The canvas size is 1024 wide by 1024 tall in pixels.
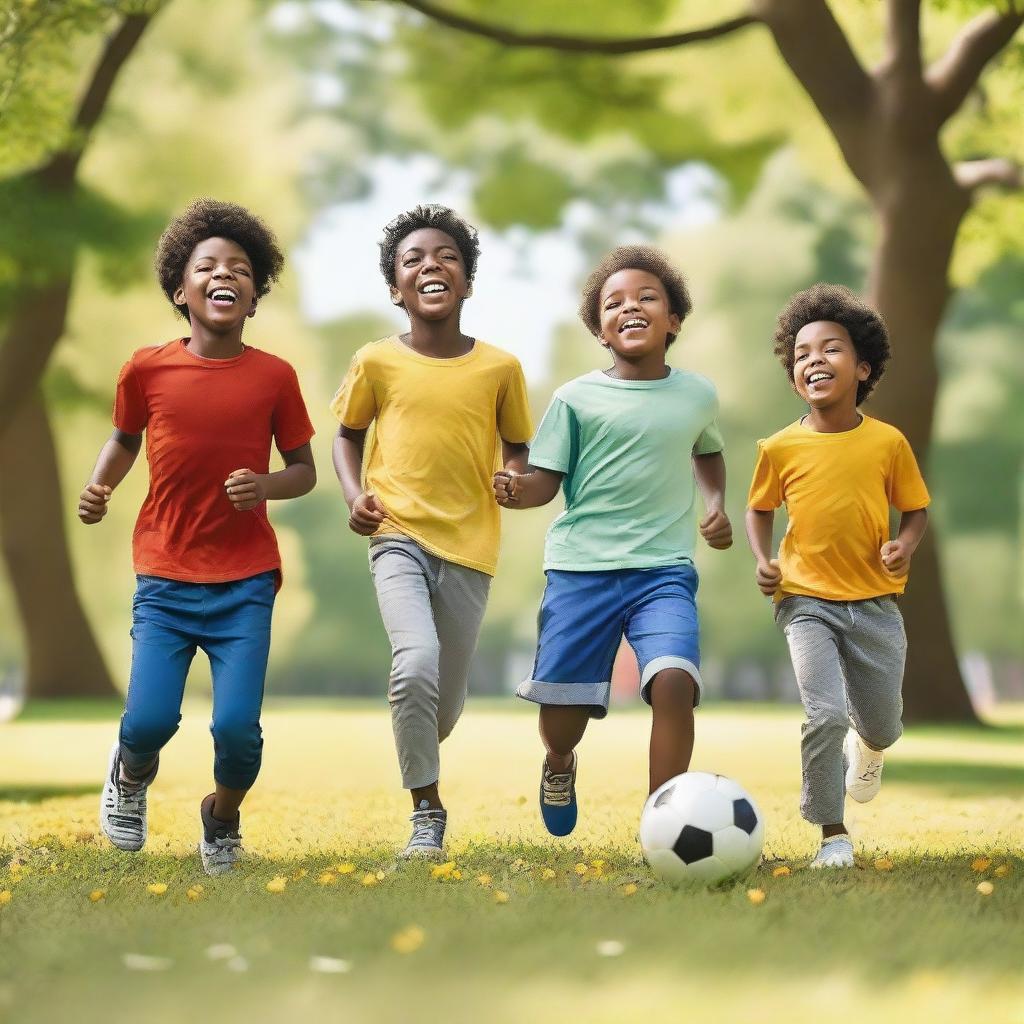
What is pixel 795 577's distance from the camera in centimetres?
609

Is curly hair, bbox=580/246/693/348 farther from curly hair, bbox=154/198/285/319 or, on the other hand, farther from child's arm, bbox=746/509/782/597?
curly hair, bbox=154/198/285/319

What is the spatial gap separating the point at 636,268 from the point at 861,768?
2219mm

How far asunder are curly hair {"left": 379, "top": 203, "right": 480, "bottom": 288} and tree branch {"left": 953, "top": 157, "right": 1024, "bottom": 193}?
25.9 feet

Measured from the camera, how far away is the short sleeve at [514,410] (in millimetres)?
6254

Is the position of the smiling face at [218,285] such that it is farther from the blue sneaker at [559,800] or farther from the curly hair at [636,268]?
the blue sneaker at [559,800]

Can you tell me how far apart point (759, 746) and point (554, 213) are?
13.8 meters

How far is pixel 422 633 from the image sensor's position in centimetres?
584

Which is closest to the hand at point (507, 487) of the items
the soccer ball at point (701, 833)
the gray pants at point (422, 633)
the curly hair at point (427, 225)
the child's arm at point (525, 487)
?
the child's arm at point (525, 487)

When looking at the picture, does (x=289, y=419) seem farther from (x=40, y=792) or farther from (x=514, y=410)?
(x=40, y=792)

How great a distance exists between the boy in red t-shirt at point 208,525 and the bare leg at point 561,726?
1.03 meters

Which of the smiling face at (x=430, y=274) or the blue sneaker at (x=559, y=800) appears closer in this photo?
the smiling face at (x=430, y=274)

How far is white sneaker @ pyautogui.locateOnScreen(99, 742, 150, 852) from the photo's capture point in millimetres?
6133

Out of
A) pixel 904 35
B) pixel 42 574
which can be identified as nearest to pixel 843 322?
pixel 904 35

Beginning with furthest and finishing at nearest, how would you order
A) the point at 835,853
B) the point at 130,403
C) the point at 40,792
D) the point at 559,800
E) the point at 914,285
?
the point at 914,285
the point at 40,792
the point at 559,800
the point at 130,403
the point at 835,853
